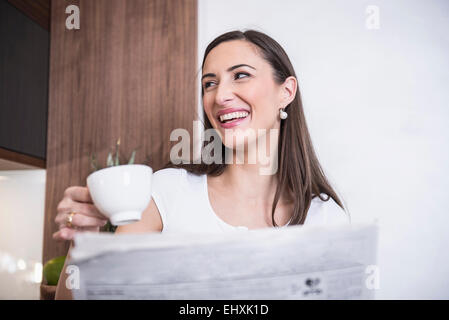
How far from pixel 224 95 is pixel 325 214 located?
473mm

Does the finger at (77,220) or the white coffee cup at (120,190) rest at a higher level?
the white coffee cup at (120,190)

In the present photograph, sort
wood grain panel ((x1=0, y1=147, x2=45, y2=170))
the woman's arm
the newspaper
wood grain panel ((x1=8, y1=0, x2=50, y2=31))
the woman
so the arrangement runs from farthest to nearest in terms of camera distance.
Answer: wood grain panel ((x1=8, y1=0, x2=50, y2=31)), wood grain panel ((x1=0, y1=147, x2=45, y2=170)), the woman, the woman's arm, the newspaper

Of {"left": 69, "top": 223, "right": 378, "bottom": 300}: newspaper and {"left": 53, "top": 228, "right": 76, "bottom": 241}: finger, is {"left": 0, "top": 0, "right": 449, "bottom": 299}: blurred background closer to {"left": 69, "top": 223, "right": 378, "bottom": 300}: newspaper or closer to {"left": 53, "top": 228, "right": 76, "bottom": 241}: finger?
{"left": 53, "top": 228, "right": 76, "bottom": 241}: finger

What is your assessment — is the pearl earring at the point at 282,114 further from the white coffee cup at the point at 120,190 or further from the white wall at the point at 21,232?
the white wall at the point at 21,232

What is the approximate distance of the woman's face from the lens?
3.64 feet

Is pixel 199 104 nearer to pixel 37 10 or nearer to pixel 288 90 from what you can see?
pixel 288 90

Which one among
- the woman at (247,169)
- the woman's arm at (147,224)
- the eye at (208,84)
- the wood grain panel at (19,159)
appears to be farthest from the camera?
the wood grain panel at (19,159)

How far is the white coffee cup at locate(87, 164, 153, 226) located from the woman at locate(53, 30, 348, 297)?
44cm

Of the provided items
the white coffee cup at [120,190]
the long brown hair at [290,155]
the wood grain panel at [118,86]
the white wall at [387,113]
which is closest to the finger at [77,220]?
the white coffee cup at [120,190]

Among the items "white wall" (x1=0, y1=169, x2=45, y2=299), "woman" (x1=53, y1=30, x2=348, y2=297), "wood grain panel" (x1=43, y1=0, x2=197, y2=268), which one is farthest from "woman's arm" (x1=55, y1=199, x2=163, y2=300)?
"white wall" (x1=0, y1=169, x2=45, y2=299)

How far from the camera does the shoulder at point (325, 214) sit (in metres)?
1.11

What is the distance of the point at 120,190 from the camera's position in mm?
549

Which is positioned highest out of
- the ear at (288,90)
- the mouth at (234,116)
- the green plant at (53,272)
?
the ear at (288,90)

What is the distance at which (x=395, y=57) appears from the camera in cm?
147
